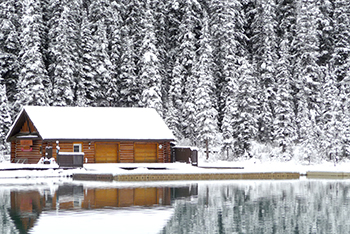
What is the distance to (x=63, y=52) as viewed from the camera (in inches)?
2283

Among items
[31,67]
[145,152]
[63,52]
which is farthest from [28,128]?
[63,52]

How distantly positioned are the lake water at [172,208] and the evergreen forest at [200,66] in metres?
23.4

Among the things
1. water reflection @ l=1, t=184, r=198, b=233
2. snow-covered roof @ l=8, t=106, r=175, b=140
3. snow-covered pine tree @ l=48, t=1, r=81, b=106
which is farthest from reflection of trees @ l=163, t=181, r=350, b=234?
snow-covered pine tree @ l=48, t=1, r=81, b=106

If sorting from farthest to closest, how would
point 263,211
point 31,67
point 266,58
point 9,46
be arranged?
point 266,58 → point 9,46 → point 31,67 → point 263,211

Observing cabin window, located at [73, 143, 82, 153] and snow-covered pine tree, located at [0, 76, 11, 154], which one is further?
snow-covered pine tree, located at [0, 76, 11, 154]

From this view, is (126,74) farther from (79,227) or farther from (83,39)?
(79,227)

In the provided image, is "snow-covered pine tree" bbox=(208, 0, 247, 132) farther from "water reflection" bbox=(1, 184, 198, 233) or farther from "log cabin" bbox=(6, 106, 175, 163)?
"water reflection" bbox=(1, 184, 198, 233)

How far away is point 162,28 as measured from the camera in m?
68.4

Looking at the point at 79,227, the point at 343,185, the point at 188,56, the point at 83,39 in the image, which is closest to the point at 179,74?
the point at 188,56

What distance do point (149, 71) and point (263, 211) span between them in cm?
3964

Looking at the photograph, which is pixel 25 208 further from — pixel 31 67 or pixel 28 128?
pixel 31 67

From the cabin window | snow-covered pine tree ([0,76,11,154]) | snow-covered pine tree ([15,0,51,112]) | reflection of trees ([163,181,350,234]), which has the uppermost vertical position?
snow-covered pine tree ([15,0,51,112])

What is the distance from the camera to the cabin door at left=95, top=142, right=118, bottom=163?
47500mm

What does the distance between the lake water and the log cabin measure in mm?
12816
